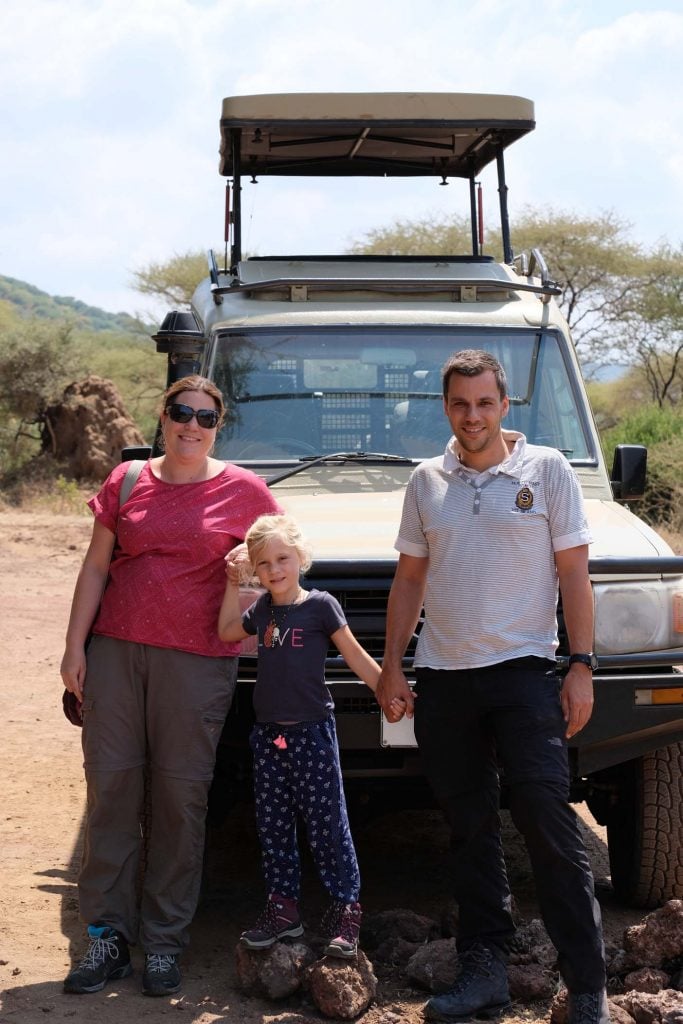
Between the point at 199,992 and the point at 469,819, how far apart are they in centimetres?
101

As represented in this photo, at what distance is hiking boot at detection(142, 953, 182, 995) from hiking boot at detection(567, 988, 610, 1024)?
121 cm

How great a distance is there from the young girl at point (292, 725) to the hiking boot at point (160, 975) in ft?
0.77

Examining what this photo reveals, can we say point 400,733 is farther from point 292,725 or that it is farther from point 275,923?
point 275,923

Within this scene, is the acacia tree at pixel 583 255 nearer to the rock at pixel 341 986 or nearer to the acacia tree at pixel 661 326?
the acacia tree at pixel 661 326

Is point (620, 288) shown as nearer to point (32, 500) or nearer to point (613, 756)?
point (32, 500)

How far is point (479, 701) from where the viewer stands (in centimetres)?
371

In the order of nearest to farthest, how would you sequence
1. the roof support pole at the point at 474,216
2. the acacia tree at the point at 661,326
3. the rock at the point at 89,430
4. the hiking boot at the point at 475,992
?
the hiking boot at the point at 475,992 < the roof support pole at the point at 474,216 < the rock at the point at 89,430 < the acacia tree at the point at 661,326

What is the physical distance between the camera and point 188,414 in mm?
4105

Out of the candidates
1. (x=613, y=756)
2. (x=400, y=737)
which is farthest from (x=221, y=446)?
(x=613, y=756)

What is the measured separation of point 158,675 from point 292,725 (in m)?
0.43

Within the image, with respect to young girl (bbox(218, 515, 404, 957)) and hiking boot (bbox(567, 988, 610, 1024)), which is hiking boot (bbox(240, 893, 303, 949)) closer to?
young girl (bbox(218, 515, 404, 957))

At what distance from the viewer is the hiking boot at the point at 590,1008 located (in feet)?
11.6

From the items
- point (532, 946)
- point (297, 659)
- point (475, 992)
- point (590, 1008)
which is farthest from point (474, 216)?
point (590, 1008)

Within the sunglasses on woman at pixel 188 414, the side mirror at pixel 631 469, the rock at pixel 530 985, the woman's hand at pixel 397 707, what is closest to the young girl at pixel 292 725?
the woman's hand at pixel 397 707
